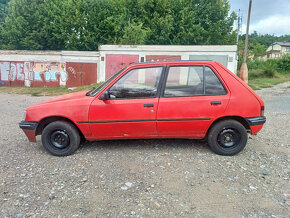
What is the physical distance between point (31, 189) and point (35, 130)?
123cm

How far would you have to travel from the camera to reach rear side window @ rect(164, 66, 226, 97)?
361cm

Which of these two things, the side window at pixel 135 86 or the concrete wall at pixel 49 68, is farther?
the concrete wall at pixel 49 68

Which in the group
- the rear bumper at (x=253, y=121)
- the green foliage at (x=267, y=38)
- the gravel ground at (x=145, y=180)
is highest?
the green foliage at (x=267, y=38)

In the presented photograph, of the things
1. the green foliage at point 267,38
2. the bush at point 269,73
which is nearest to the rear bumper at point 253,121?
the bush at point 269,73

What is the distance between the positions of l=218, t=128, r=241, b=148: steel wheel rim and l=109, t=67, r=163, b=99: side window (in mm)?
1426

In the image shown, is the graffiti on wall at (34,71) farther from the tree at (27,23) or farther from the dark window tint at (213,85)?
the dark window tint at (213,85)

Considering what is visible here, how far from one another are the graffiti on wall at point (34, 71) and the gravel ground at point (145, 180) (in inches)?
574

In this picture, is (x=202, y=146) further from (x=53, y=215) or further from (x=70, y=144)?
(x=53, y=215)

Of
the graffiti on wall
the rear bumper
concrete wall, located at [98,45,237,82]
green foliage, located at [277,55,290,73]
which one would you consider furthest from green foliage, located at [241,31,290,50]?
the rear bumper

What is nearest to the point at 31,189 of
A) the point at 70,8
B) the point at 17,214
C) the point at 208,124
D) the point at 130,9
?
the point at 17,214

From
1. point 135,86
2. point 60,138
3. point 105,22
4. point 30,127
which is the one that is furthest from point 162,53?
point 30,127

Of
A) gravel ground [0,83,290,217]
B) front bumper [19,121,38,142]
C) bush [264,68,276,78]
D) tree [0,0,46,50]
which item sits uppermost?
tree [0,0,46,50]

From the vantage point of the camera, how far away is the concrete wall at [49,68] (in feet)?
57.2

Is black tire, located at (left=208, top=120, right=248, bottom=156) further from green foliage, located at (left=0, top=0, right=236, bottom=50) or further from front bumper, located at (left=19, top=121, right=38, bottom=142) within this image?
green foliage, located at (left=0, top=0, right=236, bottom=50)
